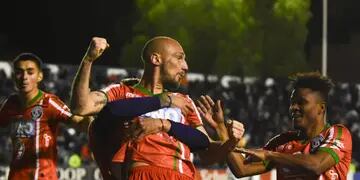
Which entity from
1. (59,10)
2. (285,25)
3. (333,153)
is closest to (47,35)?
(59,10)

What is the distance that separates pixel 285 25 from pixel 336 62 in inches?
88.0

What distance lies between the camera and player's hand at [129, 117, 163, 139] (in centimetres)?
510

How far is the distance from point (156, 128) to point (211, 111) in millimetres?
440

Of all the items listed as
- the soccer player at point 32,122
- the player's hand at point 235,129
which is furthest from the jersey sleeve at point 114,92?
the soccer player at point 32,122

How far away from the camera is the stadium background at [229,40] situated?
18.2 metres

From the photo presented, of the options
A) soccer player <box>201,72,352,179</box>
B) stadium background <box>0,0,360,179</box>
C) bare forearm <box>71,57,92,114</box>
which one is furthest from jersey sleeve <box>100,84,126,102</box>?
stadium background <box>0,0,360,179</box>

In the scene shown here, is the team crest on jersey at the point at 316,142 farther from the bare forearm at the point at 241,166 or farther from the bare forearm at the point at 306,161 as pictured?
the bare forearm at the point at 241,166

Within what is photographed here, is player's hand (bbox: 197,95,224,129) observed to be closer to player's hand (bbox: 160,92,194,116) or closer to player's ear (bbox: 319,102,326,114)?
player's hand (bbox: 160,92,194,116)

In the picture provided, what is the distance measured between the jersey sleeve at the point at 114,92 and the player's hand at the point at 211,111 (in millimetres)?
484

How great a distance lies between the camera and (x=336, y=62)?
25406mm

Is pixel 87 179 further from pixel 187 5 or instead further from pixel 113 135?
pixel 187 5

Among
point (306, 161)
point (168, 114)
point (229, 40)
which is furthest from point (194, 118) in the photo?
point (229, 40)

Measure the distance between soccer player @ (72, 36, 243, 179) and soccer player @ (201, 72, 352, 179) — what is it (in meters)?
0.56

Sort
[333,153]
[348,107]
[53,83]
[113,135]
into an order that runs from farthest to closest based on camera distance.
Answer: [348,107]
[53,83]
[333,153]
[113,135]
